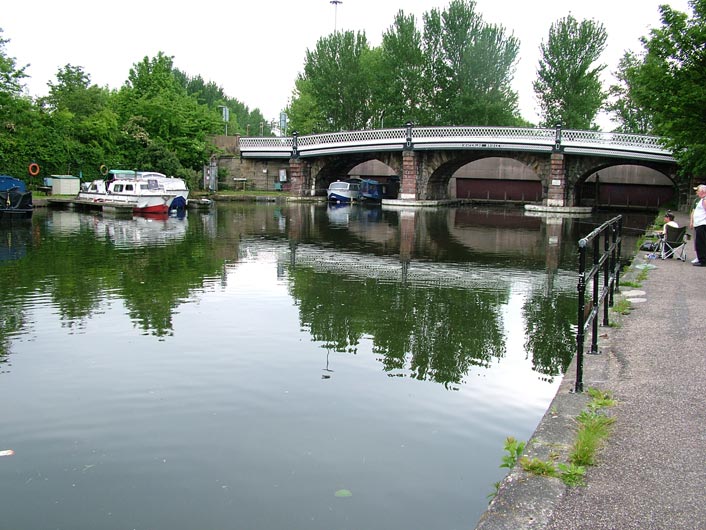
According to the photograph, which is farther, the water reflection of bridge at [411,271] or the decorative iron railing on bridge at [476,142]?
the decorative iron railing on bridge at [476,142]

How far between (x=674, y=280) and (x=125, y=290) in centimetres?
953

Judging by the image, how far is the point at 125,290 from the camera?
39.7ft

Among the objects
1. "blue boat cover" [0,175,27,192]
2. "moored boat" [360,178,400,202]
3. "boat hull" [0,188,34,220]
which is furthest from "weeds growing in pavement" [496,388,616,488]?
"moored boat" [360,178,400,202]

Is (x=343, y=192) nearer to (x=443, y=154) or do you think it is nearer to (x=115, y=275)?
(x=443, y=154)

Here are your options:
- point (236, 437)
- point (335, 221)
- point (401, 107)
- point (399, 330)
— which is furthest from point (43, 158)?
point (236, 437)

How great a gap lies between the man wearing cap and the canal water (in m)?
2.61

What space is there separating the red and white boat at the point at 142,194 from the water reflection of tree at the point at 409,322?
2180cm

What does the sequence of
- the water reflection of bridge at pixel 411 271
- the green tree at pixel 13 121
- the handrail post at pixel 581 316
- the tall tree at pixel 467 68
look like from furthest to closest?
the tall tree at pixel 467 68 < the green tree at pixel 13 121 < the water reflection of bridge at pixel 411 271 < the handrail post at pixel 581 316

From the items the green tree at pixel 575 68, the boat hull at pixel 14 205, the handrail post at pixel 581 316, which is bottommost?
the handrail post at pixel 581 316

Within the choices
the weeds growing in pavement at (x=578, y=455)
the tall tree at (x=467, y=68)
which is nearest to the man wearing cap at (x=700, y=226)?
the weeds growing in pavement at (x=578, y=455)

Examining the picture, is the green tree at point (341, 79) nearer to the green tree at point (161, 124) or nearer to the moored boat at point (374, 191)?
the moored boat at point (374, 191)

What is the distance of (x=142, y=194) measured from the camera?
1313 inches

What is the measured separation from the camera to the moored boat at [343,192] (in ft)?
160

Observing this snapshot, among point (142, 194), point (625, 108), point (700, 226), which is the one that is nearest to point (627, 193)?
point (625, 108)
